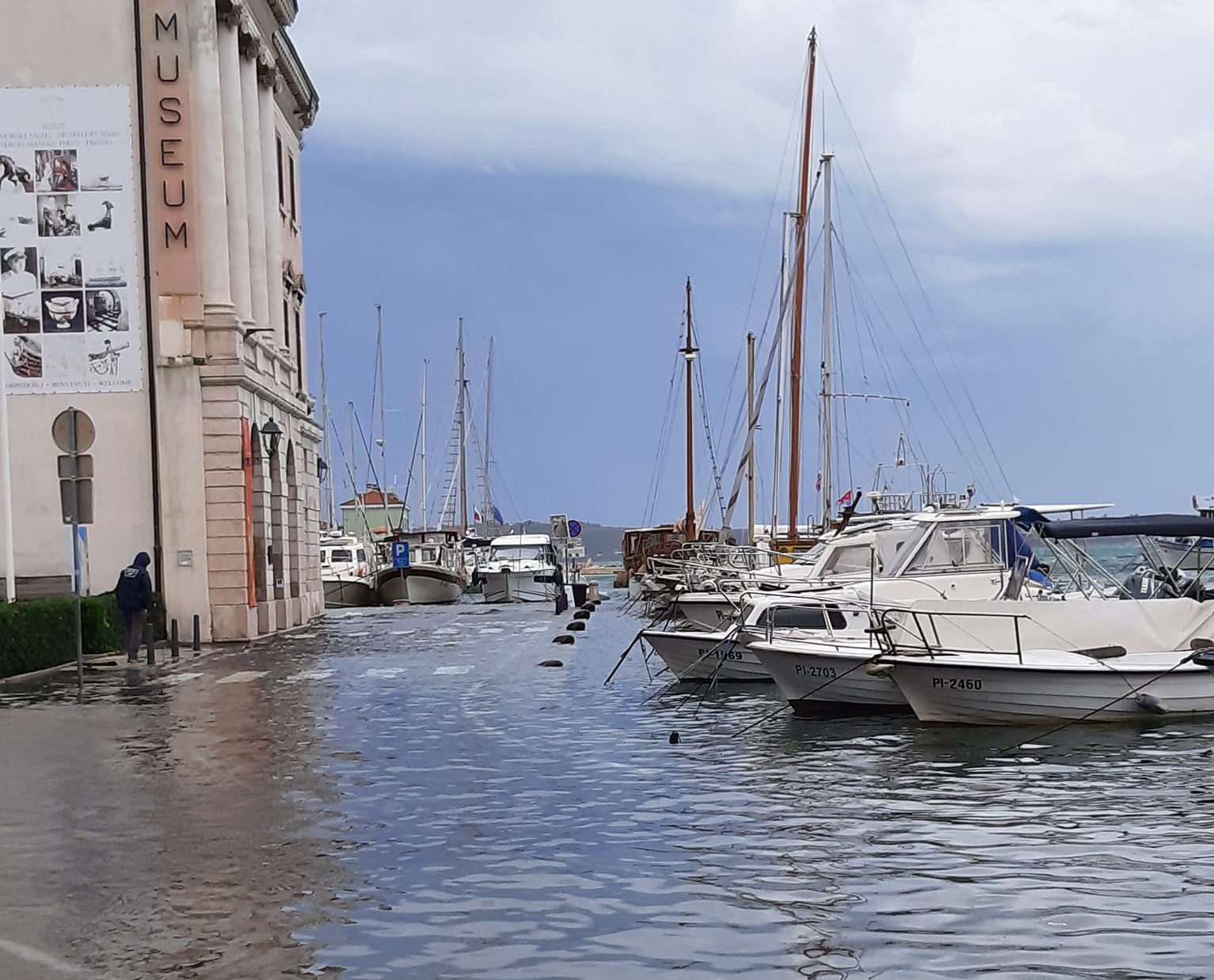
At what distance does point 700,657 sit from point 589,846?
14489 mm

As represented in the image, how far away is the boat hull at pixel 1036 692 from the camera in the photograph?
18.8 metres

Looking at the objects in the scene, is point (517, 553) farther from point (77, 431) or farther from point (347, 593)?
point (77, 431)

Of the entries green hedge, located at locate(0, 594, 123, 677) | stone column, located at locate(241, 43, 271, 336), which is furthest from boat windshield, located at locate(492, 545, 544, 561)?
green hedge, located at locate(0, 594, 123, 677)

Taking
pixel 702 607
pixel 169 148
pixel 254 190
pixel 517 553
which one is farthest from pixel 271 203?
pixel 517 553

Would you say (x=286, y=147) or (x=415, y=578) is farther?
(x=415, y=578)

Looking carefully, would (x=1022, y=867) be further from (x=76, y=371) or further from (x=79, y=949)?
(x=76, y=371)

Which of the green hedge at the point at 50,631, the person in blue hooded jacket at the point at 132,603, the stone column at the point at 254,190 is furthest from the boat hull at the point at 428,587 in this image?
the person in blue hooded jacket at the point at 132,603

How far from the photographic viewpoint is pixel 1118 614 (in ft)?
70.5

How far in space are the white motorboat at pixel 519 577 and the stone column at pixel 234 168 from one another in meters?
29.5

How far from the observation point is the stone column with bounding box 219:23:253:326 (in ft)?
135

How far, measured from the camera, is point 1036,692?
18.8 meters

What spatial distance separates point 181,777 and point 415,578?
5286 cm

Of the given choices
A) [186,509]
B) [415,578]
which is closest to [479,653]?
[186,509]

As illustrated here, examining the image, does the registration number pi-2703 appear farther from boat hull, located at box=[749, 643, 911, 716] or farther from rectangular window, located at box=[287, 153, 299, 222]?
rectangular window, located at box=[287, 153, 299, 222]
